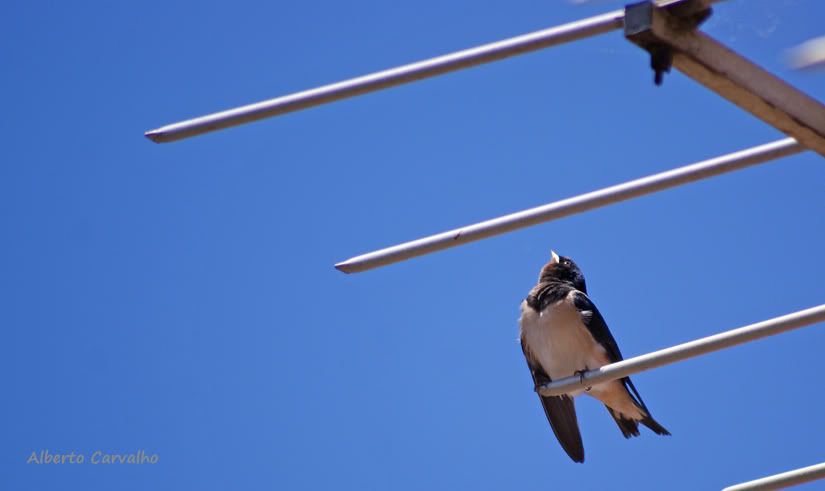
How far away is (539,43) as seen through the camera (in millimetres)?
2984

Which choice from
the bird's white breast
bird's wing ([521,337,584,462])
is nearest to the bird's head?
the bird's white breast

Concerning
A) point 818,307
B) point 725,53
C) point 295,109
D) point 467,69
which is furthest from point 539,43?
point 818,307


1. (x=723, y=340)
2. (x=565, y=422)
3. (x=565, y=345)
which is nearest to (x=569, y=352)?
(x=565, y=345)

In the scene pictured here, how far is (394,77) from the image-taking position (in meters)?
3.12

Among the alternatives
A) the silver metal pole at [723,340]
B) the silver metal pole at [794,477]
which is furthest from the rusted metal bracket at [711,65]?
the silver metal pole at [794,477]

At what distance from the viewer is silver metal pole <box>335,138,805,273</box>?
341 cm

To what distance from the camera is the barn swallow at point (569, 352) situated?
799 centimetres

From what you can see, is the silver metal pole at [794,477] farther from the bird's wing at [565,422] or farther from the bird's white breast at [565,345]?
the bird's white breast at [565,345]

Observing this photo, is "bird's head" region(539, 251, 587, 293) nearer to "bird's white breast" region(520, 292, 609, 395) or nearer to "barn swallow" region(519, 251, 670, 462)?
"barn swallow" region(519, 251, 670, 462)

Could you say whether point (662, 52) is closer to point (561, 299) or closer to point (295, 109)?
point (295, 109)

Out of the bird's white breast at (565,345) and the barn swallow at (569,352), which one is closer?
the barn swallow at (569,352)

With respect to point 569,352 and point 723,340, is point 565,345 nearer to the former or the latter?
point 569,352

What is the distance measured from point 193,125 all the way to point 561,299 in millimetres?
5667

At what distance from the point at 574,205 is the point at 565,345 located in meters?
4.99
